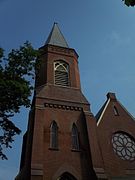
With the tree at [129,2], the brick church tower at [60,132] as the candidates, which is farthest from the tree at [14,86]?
the tree at [129,2]

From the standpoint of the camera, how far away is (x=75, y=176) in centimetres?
1481

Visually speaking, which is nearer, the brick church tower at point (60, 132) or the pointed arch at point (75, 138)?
the brick church tower at point (60, 132)

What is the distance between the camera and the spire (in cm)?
2503

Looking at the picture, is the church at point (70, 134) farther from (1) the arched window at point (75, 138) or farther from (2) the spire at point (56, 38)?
(2) the spire at point (56, 38)

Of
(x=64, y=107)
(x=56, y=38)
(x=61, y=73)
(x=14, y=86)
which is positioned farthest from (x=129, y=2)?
(x=56, y=38)

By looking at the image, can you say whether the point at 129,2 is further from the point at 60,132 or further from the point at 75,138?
the point at 75,138

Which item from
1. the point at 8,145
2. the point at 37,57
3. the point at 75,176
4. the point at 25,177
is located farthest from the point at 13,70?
the point at 75,176

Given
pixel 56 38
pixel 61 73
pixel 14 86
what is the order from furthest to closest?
pixel 56 38
pixel 61 73
pixel 14 86

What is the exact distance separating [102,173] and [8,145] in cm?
552

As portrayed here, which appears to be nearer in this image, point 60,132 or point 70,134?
point 60,132

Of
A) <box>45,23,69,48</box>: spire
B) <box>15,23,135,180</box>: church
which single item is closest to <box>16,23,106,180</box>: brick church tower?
<box>15,23,135,180</box>: church

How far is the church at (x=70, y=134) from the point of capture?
587 inches

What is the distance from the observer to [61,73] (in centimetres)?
2153

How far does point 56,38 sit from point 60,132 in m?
12.5
